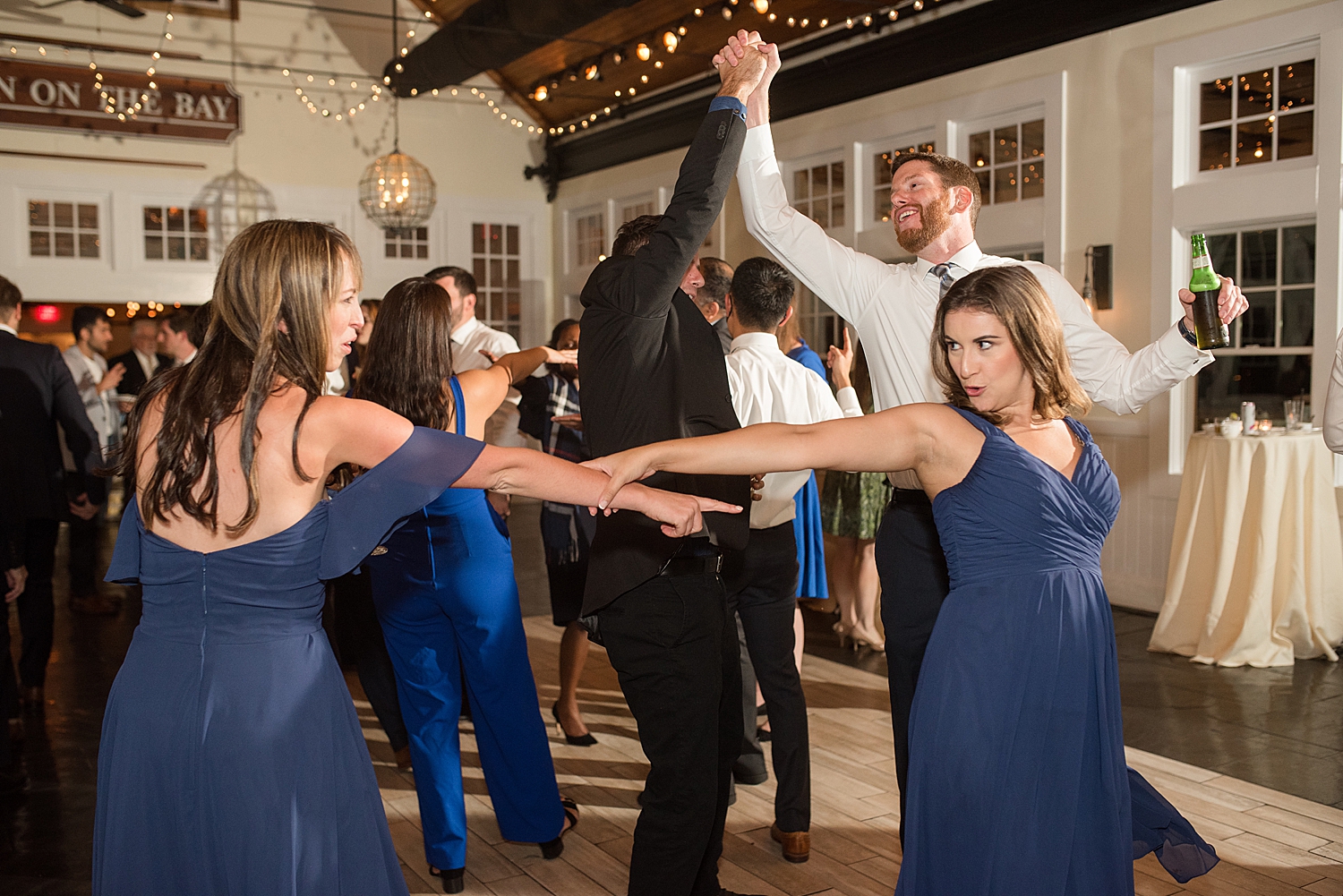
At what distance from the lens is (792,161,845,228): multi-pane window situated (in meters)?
8.40

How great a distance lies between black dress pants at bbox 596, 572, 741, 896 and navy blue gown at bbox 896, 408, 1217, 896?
48 cm

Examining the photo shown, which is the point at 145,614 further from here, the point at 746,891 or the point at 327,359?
the point at 746,891

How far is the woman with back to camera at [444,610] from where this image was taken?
2.78 m

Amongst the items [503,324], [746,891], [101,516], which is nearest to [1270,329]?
[746,891]

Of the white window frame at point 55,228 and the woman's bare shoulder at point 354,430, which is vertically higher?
the white window frame at point 55,228

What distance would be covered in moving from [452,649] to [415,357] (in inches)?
30.9

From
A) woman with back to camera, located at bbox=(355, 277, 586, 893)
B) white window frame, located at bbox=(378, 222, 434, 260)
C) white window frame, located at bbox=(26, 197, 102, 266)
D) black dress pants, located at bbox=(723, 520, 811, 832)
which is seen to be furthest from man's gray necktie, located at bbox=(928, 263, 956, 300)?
white window frame, located at bbox=(26, 197, 102, 266)

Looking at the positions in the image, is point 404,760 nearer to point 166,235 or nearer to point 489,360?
point 489,360

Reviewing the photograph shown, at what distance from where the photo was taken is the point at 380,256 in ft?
36.9

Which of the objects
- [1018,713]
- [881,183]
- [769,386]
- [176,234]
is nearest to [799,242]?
[769,386]

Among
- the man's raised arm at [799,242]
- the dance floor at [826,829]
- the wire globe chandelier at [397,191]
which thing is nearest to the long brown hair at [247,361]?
the man's raised arm at [799,242]

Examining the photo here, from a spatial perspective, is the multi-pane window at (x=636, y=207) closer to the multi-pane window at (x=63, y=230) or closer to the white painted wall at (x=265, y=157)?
the white painted wall at (x=265, y=157)

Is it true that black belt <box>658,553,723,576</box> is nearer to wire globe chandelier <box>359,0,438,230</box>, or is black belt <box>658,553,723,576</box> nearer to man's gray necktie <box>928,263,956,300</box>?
man's gray necktie <box>928,263,956,300</box>

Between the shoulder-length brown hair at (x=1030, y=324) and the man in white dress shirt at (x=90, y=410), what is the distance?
3.50 metres
